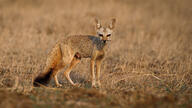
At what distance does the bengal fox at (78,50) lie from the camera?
6.61 m

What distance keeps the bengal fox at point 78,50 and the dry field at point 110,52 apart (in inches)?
18.8

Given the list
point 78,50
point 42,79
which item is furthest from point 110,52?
point 42,79

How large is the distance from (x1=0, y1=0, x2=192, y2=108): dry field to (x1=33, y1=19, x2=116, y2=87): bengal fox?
478 mm

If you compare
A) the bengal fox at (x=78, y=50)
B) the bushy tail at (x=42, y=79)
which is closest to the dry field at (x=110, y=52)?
the bushy tail at (x=42, y=79)

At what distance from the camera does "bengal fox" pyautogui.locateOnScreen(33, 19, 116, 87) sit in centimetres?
661

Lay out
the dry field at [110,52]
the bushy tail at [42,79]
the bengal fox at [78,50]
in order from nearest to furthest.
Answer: the dry field at [110,52]
the bushy tail at [42,79]
the bengal fox at [78,50]

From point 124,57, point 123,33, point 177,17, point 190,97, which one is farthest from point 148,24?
point 190,97

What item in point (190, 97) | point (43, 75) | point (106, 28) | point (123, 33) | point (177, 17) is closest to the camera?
point (190, 97)

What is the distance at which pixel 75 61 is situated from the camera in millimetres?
7324

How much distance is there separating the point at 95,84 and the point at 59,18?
8443 mm

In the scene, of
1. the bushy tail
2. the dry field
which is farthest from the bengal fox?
the dry field

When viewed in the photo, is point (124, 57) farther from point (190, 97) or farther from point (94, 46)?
point (190, 97)

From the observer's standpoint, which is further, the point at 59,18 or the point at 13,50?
the point at 59,18

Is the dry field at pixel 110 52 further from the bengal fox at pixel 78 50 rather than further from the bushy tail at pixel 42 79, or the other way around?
the bengal fox at pixel 78 50
